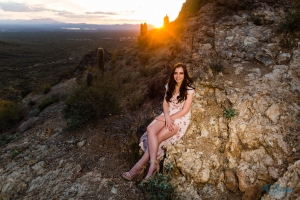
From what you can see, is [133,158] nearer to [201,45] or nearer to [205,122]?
[205,122]

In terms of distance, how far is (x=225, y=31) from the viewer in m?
6.00

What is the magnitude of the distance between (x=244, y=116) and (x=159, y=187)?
2094mm

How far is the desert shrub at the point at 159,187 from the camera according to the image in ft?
10.6

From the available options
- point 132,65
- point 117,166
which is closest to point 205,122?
point 117,166

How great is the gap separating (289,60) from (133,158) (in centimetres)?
404

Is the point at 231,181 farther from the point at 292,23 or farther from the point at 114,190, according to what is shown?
the point at 292,23

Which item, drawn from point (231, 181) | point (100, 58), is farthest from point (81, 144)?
point (100, 58)

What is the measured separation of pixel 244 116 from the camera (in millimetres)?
3967

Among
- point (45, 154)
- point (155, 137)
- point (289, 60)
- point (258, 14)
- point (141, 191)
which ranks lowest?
point (45, 154)

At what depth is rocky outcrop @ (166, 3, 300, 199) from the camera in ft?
10.9

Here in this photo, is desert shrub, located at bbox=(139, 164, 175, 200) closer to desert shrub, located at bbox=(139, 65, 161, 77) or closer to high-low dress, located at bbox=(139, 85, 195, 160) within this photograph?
high-low dress, located at bbox=(139, 85, 195, 160)

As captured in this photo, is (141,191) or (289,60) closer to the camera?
(141,191)

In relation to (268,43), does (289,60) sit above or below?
below

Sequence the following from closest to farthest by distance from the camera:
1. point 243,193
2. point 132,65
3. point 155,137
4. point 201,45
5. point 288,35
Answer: point 243,193 → point 155,137 → point 288,35 → point 201,45 → point 132,65
